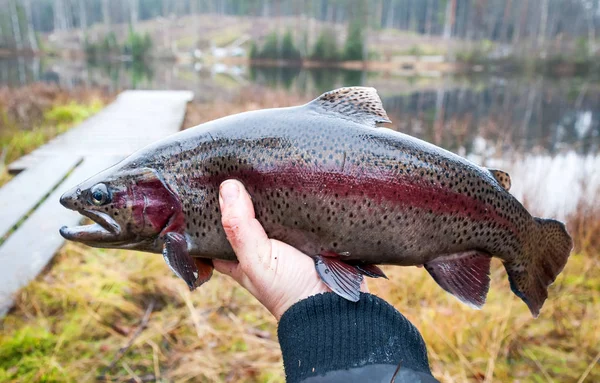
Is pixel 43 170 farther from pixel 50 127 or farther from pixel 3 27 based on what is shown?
pixel 3 27

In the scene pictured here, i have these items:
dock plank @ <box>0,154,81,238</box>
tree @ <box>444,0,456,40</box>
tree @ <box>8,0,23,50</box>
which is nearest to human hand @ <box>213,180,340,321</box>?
dock plank @ <box>0,154,81,238</box>

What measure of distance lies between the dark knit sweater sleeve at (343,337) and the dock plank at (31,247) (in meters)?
3.61

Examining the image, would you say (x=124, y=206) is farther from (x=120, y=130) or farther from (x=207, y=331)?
(x=120, y=130)

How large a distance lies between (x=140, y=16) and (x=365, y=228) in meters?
127

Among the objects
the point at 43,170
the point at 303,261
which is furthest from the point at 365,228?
the point at 43,170

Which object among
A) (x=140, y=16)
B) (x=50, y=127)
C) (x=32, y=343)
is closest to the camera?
(x=32, y=343)

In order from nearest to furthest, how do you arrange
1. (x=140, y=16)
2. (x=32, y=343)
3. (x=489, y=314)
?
(x=32, y=343) < (x=489, y=314) < (x=140, y=16)

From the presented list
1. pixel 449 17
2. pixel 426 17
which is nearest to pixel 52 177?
pixel 449 17

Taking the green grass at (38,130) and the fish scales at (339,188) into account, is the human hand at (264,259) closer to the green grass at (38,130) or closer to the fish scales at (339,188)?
the fish scales at (339,188)

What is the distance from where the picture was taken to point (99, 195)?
2.30 m

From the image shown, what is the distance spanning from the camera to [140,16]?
11444cm

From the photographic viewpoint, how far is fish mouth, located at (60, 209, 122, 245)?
2.30m

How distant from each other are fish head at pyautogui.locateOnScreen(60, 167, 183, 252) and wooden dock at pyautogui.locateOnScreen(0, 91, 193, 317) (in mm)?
2877

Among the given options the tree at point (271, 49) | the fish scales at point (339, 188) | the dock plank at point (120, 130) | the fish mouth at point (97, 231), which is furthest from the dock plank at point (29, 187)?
the tree at point (271, 49)
